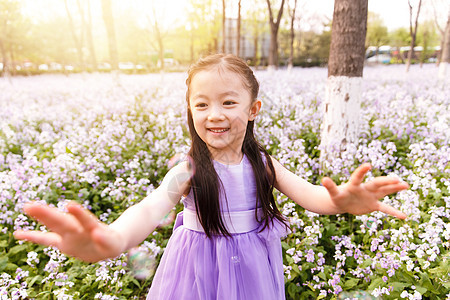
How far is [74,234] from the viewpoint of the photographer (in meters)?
0.99

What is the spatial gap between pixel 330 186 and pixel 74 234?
0.88 m

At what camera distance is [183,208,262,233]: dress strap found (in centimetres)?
170

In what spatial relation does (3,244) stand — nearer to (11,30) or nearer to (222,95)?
(222,95)

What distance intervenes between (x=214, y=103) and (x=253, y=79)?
301mm

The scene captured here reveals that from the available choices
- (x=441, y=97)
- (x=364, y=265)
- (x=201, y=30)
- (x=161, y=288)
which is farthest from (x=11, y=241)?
(x=201, y=30)

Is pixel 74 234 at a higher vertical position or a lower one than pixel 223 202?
higher

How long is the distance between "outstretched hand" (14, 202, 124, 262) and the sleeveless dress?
0.69 m

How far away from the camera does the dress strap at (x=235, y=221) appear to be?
170 cm

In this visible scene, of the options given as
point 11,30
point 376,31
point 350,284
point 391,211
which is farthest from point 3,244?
point 376,31

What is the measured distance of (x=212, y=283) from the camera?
1683 millimetres

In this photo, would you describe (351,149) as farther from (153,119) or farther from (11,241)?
(11,241)

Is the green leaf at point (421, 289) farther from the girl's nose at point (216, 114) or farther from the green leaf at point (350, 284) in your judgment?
the girl's nose at point (216, 114)

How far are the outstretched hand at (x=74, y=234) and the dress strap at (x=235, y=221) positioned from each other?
70cm

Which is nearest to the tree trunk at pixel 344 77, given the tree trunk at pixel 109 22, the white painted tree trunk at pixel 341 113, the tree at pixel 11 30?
the white painted tree trunk at pixel 341 113
